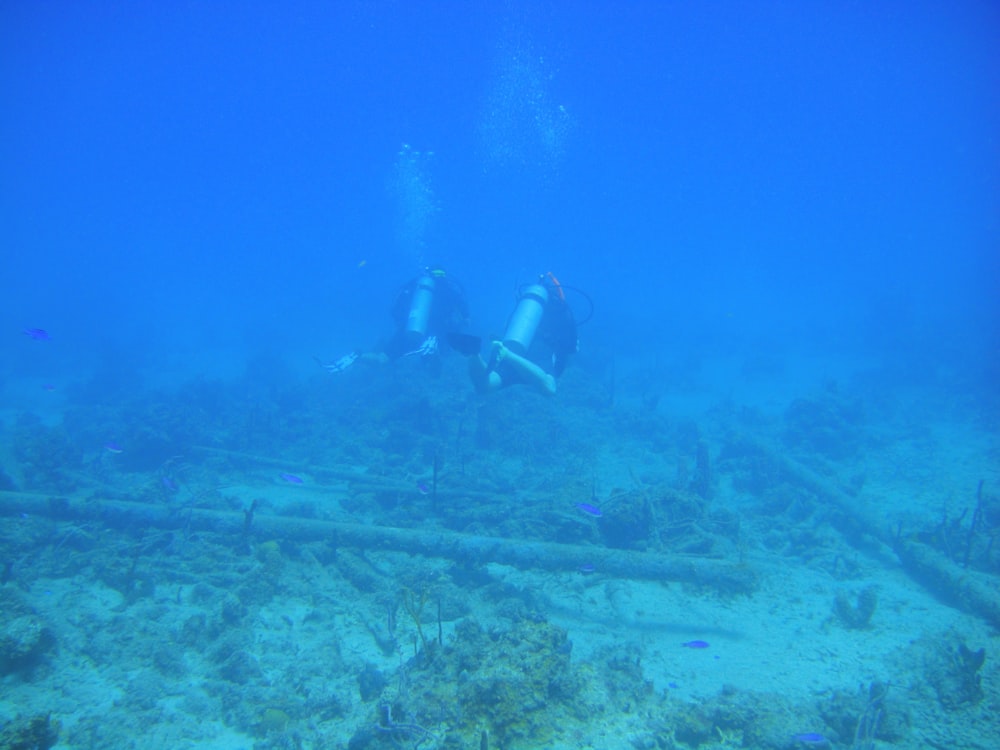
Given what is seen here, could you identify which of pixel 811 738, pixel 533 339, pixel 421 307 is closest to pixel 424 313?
pixel 421 307

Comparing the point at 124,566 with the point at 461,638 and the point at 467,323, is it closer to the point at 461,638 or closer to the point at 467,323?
the point at 461,638

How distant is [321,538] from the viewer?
6234mm

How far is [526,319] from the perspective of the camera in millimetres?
12008

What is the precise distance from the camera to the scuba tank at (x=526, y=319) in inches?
464

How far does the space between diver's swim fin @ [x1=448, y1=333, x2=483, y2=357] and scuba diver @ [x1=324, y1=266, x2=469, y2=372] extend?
13.0ft

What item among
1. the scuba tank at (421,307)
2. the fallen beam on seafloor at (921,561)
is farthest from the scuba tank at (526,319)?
the fallen beam on seafloor at (921,561)

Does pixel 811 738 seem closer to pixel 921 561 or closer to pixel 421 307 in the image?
pixel 921 561

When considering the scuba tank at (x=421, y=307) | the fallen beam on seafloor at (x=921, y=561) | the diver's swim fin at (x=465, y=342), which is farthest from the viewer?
the scuba tank at (x=421, y=307)

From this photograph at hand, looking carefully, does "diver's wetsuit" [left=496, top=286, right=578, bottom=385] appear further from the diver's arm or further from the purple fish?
the purple fish

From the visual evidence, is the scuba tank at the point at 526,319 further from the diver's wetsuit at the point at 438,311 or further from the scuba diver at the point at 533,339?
the diver's wetsuit at the point at 438,311

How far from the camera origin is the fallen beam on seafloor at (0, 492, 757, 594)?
561 cm

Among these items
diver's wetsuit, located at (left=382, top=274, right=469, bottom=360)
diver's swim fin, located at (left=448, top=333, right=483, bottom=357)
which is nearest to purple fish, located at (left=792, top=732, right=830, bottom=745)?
diver's swim fin, located at (left=448, top=333, right=483, bottom=357)

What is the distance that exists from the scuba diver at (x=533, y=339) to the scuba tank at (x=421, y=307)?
10.4 feet

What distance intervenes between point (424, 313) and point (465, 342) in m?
5.16
